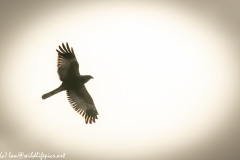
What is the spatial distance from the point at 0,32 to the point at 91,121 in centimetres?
106

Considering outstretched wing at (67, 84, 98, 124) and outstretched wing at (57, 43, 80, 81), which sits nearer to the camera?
outstretched wing at (57, 43, 80, 81)

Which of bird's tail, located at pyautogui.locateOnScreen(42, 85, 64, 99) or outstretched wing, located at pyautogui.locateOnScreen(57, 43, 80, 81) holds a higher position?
outstretched wing, located at pyautogui.locateOnScreen(57, 43, 80, 81)

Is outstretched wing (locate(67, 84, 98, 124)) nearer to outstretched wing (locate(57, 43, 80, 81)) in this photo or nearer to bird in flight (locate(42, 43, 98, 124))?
bird in flight (locate(42, 43, 98, 124))

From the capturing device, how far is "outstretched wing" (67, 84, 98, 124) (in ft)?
9.18

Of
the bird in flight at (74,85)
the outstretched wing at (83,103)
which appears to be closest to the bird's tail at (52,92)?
the bird in flight at (74,85)

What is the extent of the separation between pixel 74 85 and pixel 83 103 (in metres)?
0.18

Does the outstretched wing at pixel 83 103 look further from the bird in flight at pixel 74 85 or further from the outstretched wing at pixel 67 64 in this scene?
the outstretched wing at pixel 67 64

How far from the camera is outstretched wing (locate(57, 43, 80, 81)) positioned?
2.64 metres

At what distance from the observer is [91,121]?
2.84 metres

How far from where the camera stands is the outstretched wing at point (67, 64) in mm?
2641

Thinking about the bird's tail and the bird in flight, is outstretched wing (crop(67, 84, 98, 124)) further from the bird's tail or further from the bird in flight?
the bird's tail

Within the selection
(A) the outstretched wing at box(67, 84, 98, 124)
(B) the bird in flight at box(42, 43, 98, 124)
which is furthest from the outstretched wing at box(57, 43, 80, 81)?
(A) the outstretched wing at box(67, 84, 98, 124)

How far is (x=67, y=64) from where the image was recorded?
2.67 metres

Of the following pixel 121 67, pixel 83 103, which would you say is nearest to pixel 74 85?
pixel 83 103
